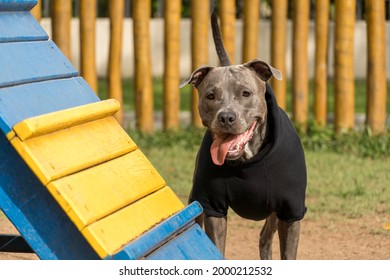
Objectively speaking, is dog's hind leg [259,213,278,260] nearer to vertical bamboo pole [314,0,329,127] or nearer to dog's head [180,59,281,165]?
dog's head [180,59,281,165]

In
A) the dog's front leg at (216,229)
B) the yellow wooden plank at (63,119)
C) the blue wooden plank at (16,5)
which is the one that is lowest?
the dog's front leg at (216,229)

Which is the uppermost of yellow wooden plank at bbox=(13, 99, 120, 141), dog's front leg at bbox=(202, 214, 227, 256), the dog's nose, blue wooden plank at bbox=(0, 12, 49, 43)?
blue wooden plank at bbox=(0, 12, 49, 43)

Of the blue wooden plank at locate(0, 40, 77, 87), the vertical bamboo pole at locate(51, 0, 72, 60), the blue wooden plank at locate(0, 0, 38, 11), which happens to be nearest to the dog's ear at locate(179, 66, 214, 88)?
the blue wooden plank at locate(0, 40, 77, 87)

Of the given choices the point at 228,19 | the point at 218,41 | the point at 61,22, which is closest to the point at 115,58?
the point at 61,22

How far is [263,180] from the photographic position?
570cm

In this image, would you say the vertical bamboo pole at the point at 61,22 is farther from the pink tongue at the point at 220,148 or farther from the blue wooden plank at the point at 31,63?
the pink tongue at the point at 220,148

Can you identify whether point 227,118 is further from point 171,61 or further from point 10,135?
point 171,61

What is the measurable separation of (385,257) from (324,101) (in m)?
4.02

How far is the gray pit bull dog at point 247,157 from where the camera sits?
569 cm

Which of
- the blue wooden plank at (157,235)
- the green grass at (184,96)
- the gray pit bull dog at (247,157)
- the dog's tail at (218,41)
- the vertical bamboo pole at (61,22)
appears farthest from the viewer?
the green grass at (184,96)

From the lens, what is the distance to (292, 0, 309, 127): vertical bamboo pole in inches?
404

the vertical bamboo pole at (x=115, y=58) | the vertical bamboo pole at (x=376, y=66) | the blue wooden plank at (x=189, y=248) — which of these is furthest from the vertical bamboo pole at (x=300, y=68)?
the blue wooden plank at (x=189, y=248)

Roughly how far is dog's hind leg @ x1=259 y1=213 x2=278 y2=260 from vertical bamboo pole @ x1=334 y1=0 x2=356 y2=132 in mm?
4022

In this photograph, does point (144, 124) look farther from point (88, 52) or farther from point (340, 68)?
point (340, 68)
